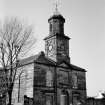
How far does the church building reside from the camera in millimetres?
29031

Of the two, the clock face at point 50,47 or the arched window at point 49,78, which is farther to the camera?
the clock face at point 50,47

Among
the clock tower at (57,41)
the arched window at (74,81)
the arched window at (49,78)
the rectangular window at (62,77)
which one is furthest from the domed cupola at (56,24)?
the arched window at (74,81)

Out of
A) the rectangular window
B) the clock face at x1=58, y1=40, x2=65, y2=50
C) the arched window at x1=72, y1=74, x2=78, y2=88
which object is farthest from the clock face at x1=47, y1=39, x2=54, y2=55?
the arched window at x1=72, y1=74, x2=78, y2=88

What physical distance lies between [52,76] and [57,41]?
664 cm

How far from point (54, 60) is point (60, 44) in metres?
3.21

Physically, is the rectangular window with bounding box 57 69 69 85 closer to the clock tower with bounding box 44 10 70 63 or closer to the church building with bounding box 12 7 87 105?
the church building with bounding box 12 7 87 105

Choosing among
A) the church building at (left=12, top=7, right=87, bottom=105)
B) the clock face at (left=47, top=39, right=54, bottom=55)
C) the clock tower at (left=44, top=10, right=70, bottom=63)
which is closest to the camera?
the church building at (left=12, top=7, right=87, bottom=105)

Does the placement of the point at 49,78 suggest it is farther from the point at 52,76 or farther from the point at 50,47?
the point at 50,47

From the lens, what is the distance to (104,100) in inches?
1473

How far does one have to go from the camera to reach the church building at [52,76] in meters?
29.0

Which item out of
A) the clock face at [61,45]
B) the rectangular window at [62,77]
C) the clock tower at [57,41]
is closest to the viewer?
the rectangular window at [62,77]

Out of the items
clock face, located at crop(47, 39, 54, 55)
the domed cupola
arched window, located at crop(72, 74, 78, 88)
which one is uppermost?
the domed cupola

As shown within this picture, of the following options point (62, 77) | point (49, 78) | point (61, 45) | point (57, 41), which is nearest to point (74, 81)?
point (62, 77)

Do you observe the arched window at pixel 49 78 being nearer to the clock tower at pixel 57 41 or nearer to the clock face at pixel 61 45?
the clock tower at pixel 57 41
